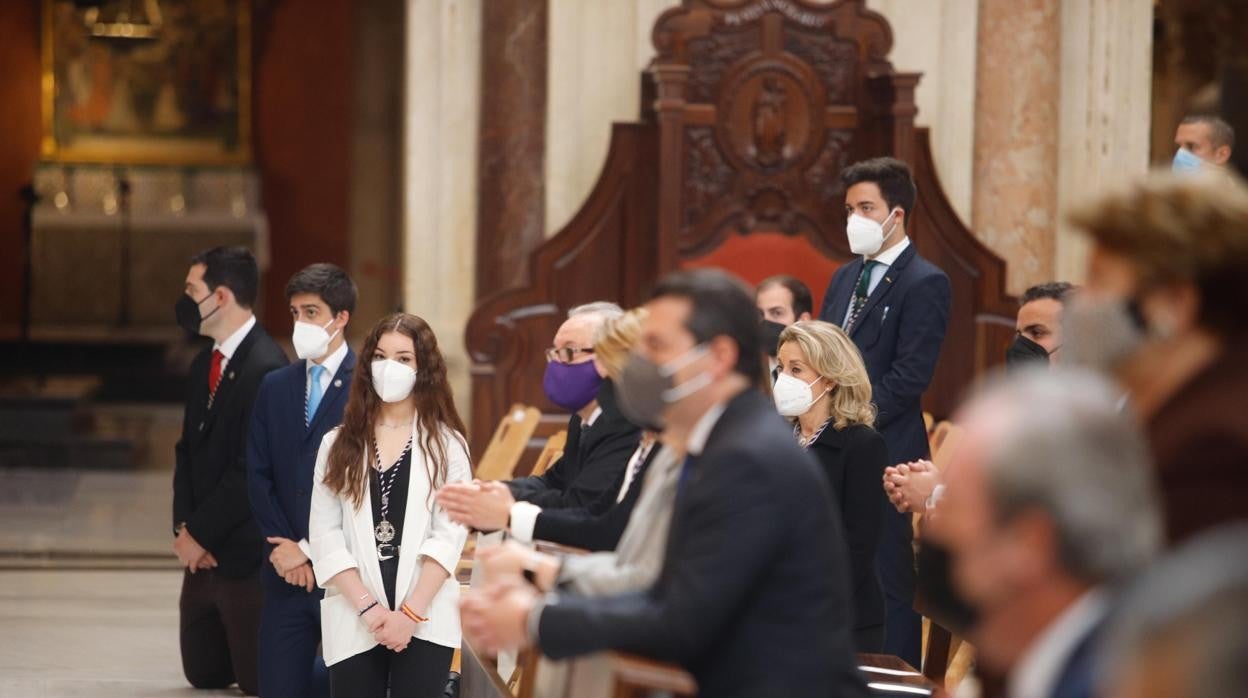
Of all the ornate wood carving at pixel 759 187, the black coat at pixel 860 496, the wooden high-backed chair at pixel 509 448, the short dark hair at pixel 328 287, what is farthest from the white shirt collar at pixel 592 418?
the ornate wood carving at pixel 759 187

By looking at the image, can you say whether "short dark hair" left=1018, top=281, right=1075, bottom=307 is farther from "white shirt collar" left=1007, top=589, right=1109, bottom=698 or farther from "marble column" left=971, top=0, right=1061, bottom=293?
"marble column" left=971, top=0, right=1061, bottom=293

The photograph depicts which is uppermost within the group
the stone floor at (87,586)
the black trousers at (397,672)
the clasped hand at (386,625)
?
the clasped hand at (386,625)

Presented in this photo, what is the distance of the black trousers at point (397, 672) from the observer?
15.6ft

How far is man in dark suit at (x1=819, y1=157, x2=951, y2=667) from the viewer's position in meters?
5.63

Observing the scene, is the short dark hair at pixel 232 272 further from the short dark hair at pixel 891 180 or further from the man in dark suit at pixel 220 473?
the short dark hair at pixel 891 180

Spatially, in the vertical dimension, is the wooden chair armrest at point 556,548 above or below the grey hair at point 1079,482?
below

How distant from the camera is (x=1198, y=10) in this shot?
12.9 m

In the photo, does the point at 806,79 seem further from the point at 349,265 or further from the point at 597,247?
the point at 349,265

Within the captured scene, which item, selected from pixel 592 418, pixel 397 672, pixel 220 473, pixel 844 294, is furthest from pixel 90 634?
pixel 592 418

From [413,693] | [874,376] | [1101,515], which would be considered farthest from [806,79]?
[1101,515]

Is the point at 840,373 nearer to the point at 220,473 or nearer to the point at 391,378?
the point at 391,378

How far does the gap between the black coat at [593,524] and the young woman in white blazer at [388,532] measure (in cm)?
89

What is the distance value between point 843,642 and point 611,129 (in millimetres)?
6541

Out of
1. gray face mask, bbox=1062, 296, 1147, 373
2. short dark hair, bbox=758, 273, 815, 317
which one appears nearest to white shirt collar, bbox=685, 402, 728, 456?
gray face mask, bbox=1062, 296, 1147, 373
